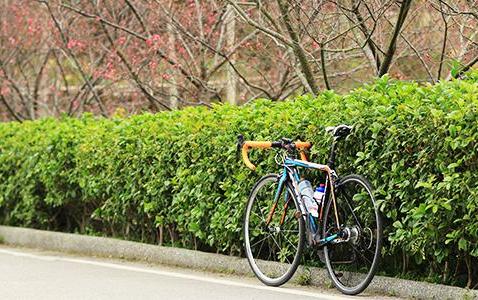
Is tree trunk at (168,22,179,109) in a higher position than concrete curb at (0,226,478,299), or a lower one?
higher

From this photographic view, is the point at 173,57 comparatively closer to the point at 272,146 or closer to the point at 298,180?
the point at 272,146

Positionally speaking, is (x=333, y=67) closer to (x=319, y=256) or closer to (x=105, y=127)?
(x=105, y=127)

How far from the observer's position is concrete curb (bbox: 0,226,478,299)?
762 cm

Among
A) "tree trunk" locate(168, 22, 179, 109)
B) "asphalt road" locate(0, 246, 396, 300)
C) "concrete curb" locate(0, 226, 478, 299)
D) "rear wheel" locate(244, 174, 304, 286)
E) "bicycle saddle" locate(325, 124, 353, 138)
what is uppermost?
"tree trunk" locate(168, 22, 179, 109)

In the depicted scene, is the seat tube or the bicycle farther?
the seat tube

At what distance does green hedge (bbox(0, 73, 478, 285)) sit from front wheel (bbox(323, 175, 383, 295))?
5.5 inches

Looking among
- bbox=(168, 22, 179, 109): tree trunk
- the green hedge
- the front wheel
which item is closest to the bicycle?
the front wheel

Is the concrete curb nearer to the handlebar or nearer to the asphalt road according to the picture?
the asphalt road

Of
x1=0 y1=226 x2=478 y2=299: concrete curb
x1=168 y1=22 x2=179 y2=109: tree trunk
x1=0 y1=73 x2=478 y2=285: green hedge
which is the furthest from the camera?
x1=168 y1=22 x2=179 y2=109: tree trunk

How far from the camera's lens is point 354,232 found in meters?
8.08

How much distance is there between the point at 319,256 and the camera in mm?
8438

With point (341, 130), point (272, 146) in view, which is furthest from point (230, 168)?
point (341, 130)

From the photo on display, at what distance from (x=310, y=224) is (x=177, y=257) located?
2.21 m

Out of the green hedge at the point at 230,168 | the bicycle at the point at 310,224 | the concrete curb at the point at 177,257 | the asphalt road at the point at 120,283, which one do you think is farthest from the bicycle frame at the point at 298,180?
the asphalt road at the point at 120,283
